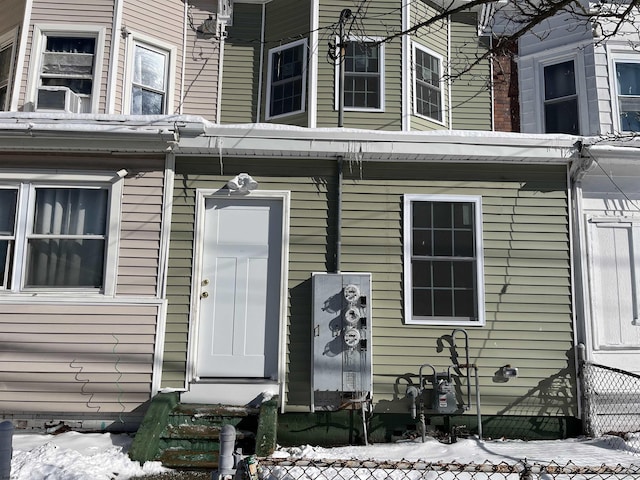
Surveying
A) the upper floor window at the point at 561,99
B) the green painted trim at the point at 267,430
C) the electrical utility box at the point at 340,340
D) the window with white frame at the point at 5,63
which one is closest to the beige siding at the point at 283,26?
the electrical utility box at the point at 340,340

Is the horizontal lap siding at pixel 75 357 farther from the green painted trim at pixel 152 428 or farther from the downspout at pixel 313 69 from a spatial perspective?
the downspout at pixel 313 69

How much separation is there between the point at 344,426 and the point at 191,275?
8.48ft

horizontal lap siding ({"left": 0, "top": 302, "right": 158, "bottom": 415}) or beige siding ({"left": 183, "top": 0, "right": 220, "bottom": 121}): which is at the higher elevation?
beige siding ({"left": 183, "top": 0, "right": 220, "bottom": 121})

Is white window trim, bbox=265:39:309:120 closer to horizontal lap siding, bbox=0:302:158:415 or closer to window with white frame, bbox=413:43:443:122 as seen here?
window with white frame, bbox=413:43:443:122

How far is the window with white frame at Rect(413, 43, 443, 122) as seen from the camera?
8.91 metres

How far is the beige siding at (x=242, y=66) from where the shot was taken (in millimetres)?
9352

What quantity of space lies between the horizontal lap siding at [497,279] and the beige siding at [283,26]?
9.81ft

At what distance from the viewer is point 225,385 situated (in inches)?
242

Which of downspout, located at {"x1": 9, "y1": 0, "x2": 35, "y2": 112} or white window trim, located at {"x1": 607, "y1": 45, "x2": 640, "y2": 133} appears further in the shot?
white window trim, located at {"x1": 607, "y1": 45, "x2": 640, "y2": 133}

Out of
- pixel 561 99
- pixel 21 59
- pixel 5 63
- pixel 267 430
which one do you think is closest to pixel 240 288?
pixel 267 430

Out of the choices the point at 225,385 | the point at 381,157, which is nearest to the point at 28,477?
the point at 225,385

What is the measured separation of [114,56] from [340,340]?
6.05m

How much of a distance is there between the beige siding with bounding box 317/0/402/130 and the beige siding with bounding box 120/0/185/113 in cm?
267

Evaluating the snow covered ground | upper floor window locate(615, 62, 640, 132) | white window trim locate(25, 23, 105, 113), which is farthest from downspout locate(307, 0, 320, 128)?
upper floor window locate(615, 62, 640, 132)
